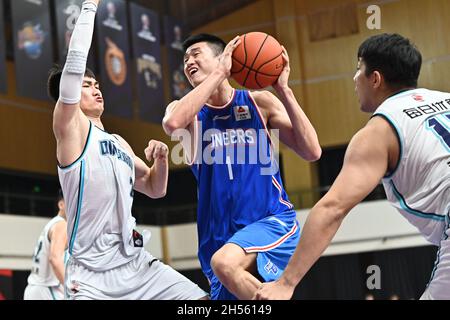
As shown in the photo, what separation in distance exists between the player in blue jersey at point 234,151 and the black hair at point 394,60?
93 cm

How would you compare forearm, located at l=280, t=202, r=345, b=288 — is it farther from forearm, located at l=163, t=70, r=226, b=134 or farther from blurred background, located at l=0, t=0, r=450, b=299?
blurred background, located at l=0, t=0, r=450, b=299

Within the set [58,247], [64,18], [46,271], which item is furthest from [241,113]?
[64,18]

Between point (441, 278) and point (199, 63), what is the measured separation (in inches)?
86.2

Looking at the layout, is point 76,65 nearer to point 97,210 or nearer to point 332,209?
point 97,210

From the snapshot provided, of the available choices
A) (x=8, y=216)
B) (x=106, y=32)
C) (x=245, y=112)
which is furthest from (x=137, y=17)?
(x=245, y=112)

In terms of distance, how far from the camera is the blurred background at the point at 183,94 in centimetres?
1341

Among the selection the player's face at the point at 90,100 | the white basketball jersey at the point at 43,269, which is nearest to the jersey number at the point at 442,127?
the player's face at the point at 90,100

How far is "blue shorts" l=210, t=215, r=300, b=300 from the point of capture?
4203mm

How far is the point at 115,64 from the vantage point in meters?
13.7

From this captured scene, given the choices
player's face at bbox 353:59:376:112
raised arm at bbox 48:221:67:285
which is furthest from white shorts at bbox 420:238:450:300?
raised arm at bbox 48:221:67:285

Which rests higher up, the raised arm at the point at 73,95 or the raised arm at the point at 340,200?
the raised arm at the point at 73,95

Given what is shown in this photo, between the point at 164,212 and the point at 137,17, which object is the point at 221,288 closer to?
the point at 137,17

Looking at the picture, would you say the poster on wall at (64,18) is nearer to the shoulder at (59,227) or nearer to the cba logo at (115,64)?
the cba logo at (115,64)
